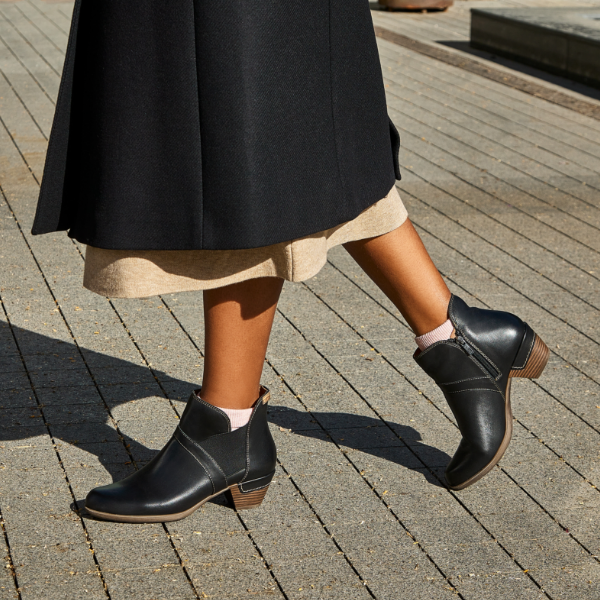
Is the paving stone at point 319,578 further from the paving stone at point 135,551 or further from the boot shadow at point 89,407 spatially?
the boot shadow at point 89,407

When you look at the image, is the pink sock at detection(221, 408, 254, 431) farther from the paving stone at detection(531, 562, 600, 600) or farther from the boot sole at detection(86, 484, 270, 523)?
the paving stone at detection(531, 562, 600, 600)

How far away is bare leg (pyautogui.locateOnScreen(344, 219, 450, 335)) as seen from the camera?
8.93ft

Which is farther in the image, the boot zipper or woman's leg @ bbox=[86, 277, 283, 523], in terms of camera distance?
the boot zipper

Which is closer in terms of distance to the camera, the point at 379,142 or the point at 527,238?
the point at 379,142

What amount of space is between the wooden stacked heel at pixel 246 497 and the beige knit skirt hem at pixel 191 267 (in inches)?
23.9

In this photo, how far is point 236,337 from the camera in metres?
2.61

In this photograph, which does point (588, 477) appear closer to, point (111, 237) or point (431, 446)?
point (431, 446)

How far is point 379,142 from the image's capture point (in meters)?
2.62

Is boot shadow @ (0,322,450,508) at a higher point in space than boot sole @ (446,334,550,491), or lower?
lower

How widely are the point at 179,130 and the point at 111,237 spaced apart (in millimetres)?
290

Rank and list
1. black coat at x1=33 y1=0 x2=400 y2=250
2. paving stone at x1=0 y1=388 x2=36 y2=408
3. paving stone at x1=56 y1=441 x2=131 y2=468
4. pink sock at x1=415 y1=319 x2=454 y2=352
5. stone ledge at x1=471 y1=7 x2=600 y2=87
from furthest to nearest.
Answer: stone ledge at x1=471 y1=7 x2=600 y2=87
paving stone at x1=0 y1=388 x2=36 y2=408
paving stone at x1=56 y1=441 x2=131 y2=468
pink sock at x1=415 y1=319 x2=454 y2=352
black coat at x1=33 y1=0 x2=400 y2=250

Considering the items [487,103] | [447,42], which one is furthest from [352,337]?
[447,42]

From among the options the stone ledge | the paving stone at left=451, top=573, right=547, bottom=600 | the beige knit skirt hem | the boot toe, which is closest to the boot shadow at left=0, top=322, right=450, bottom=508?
the boot toe

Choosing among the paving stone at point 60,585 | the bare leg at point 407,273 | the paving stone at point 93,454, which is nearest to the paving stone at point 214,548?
the paving stone at point 60,585
